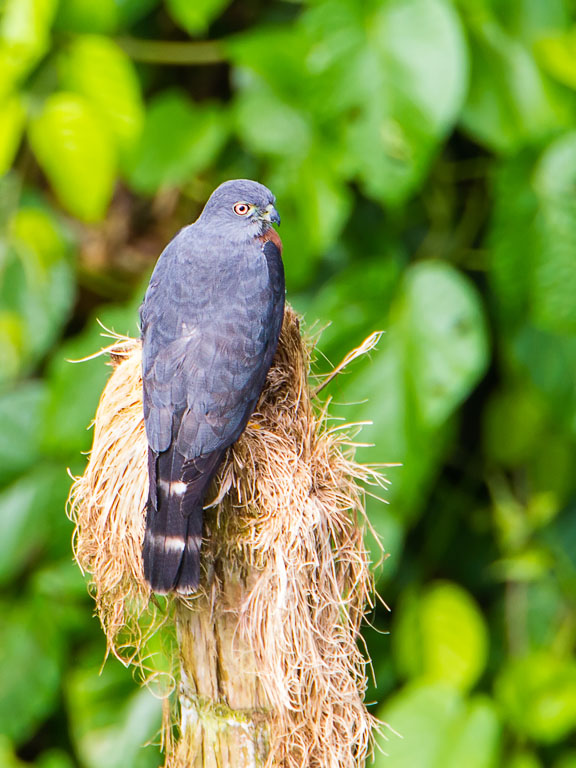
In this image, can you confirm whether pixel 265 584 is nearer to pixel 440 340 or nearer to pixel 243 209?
pixel 243 209

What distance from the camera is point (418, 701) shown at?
3.60m

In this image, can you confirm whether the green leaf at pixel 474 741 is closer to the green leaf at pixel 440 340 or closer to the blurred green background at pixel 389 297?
the blurred green background at pixel 389 297

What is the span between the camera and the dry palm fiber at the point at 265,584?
1925mm

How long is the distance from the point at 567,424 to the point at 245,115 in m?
1.78

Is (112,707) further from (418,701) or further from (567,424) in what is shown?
(567,424)

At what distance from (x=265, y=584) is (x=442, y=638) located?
2160 mm

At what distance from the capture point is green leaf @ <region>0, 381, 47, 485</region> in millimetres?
4070

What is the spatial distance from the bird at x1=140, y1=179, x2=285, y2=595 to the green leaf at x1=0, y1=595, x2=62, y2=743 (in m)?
2.35

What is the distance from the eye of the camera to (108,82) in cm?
388

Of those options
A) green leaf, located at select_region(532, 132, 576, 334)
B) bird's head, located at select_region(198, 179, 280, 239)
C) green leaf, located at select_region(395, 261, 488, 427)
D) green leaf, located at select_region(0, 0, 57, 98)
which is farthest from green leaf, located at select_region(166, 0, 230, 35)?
bird's head, located at select_region(198, 179, 280, 239)

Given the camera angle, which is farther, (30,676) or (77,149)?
(30,676)

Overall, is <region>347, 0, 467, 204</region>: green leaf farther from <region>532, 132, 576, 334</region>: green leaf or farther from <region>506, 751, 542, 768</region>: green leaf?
<region>506, 751, 542, 768</region>: green leaf

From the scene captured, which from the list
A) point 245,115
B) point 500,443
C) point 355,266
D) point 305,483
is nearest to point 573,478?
point 500,443

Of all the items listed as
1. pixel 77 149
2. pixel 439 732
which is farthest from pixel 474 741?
pixel 77 149
